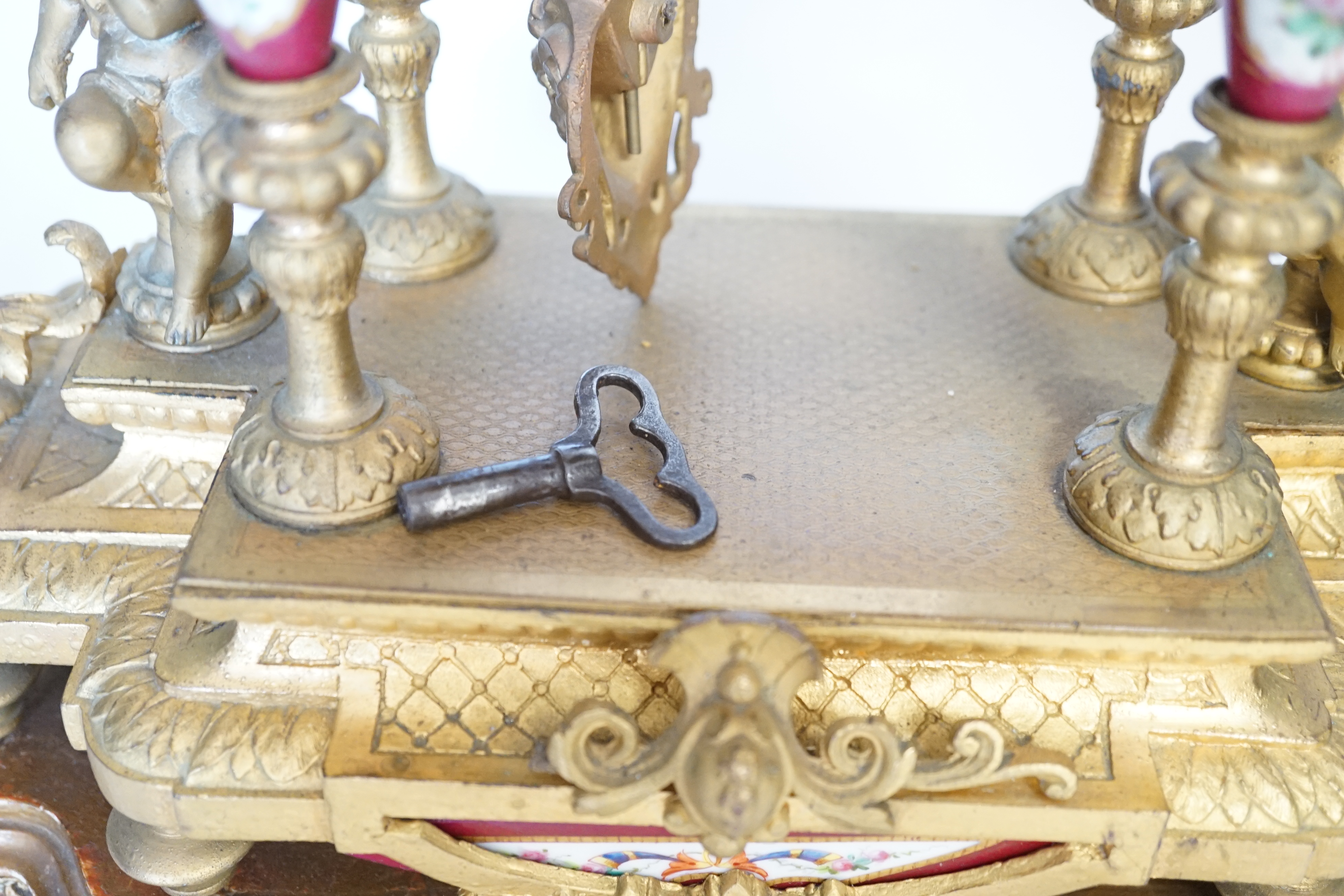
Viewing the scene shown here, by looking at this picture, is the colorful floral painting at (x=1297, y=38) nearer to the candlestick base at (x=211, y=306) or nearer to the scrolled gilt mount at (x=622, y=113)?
the scrolled gilt mount at (x=622, y=113)

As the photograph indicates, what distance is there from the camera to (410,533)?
3.10ft

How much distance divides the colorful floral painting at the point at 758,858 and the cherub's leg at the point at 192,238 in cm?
47

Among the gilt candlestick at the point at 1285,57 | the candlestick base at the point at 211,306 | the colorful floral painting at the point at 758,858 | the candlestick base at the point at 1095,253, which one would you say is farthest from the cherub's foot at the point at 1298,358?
the candlestick base at the point at 211,306

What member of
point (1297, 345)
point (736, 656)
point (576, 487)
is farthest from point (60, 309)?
point (1297, 345)

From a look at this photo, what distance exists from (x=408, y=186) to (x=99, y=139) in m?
0.29

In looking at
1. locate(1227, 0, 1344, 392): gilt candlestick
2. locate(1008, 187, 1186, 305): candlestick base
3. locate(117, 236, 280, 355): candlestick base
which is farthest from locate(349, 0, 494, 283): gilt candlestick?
locate(1227, 0, 1344, 392): gilt candlestick

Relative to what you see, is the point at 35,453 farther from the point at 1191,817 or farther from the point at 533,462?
the point at 1191,817

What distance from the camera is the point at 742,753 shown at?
2.84ft

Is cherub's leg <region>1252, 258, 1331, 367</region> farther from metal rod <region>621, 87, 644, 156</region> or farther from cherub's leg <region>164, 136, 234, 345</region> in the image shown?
cherub's leg <region>164, 136, 234, 345</region>

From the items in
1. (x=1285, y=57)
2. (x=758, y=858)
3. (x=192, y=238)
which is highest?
(x=1285, y=57)

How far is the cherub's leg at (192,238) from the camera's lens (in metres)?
1.06

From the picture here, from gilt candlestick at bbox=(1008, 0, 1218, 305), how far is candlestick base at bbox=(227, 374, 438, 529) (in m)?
0.62

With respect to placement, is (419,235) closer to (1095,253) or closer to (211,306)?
(211,306)

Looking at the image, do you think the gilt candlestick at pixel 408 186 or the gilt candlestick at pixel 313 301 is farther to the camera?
the gilt candlestick at pixel 408 186
